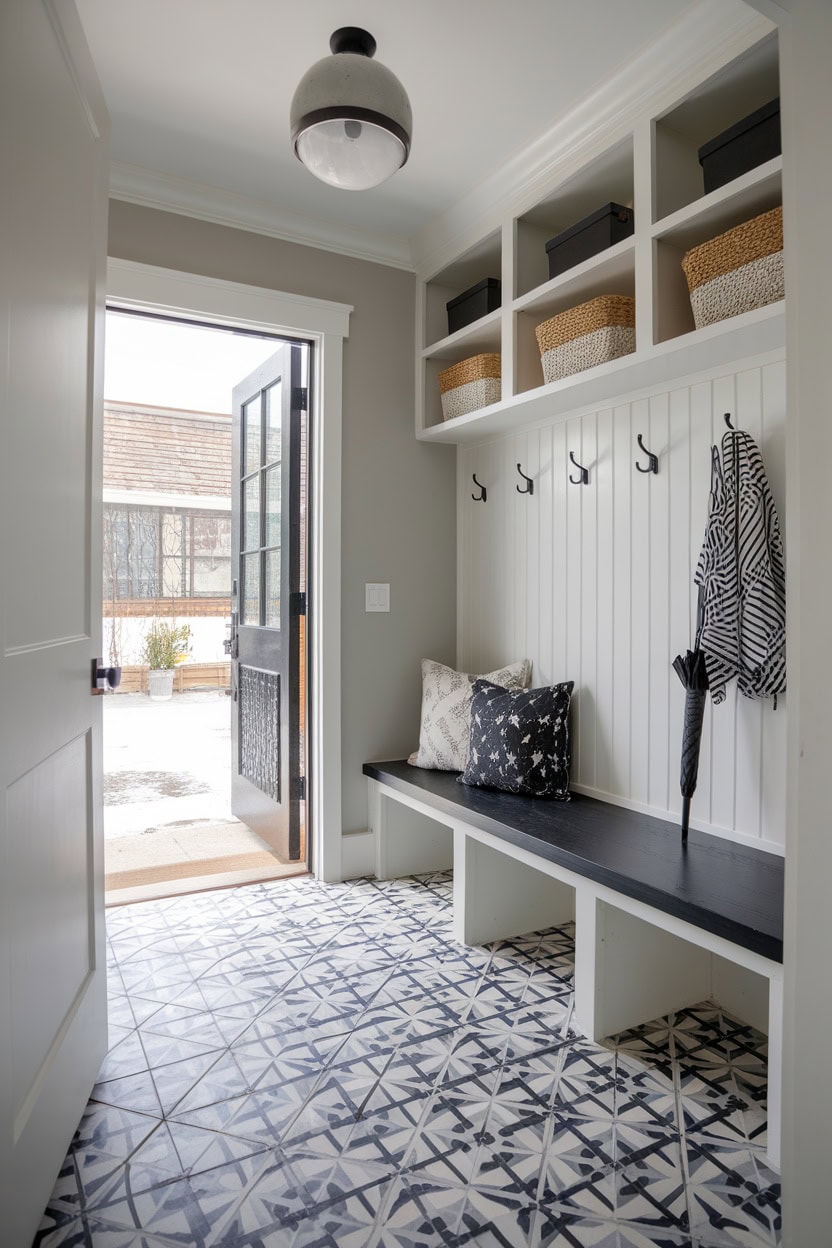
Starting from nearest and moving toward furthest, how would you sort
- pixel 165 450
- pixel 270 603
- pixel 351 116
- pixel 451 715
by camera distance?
pixel 351 116, pixel 451 715, pixel 270 603, pixel 165 450

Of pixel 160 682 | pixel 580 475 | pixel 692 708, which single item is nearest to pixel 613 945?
pixel 692 708

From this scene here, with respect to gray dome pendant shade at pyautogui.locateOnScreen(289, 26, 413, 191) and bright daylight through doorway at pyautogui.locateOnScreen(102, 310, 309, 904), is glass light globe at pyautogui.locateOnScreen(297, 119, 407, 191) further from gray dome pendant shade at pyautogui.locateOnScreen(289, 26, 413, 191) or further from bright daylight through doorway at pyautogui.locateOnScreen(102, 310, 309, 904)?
bright daylight through doorway at pyautogui.locateOnScreen(102, 310, 309, 904)

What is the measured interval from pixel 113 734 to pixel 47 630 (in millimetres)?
5244

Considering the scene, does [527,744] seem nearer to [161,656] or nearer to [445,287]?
[445,287]

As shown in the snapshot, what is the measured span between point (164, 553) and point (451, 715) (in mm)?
6047

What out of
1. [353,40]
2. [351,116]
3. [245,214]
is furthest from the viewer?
[245,214]

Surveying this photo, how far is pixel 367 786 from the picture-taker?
10.3ft

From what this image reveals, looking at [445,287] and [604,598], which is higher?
[445,287]

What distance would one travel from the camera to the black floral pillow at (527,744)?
2531 mm

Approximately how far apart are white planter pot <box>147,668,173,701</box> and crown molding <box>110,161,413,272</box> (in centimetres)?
558

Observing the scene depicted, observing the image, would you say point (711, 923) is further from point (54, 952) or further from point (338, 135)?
point (338, 135)

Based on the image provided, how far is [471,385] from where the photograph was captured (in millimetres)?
2850

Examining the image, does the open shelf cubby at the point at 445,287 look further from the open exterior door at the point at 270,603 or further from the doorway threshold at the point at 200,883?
the doorway threshold at the point at 200,883

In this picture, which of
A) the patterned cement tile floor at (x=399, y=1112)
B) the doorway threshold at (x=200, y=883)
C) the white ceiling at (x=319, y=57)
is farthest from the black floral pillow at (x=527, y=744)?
the white ceiling at (x=319, y=57)
